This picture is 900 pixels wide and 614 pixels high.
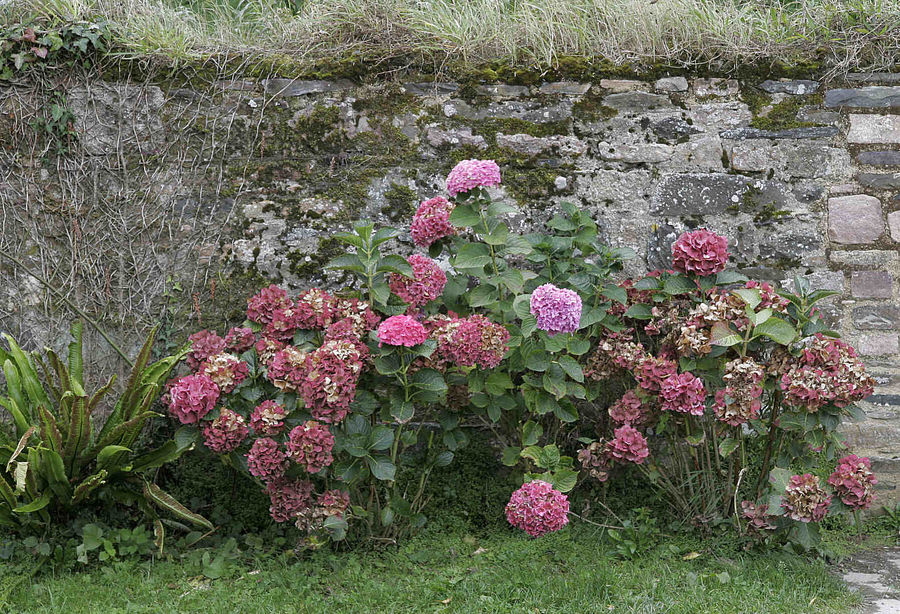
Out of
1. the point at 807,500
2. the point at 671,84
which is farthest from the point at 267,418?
the point at 671,84

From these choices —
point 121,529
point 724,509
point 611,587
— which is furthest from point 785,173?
point 121,529

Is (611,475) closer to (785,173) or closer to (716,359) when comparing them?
(716,359)

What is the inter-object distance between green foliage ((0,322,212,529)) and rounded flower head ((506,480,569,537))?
1388mm

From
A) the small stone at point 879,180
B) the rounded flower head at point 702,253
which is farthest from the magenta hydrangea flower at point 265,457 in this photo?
the small stone at point 879,180

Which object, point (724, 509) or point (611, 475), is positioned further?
point (611, 475)

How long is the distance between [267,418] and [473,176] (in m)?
1.29

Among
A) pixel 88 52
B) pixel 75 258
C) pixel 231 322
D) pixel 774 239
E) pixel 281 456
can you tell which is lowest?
pixel 281 456

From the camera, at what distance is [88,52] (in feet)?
12.6

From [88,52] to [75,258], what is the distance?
1074 millimetres

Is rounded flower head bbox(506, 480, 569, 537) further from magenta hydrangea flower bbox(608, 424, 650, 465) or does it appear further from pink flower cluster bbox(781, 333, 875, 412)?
pink flower cluster bbox(781, 333, 875, 412)

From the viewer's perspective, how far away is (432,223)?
3.30 meters

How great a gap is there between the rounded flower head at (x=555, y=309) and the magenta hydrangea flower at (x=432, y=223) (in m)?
0.59

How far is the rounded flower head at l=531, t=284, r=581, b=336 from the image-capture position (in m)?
2.90

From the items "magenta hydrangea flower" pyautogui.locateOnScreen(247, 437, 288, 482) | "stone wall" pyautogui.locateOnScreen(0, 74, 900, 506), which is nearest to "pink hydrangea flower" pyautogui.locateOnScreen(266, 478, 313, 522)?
"magenta hydrangea flower" pyautogui.locateOnScreen(247, 437, 288, 482)
